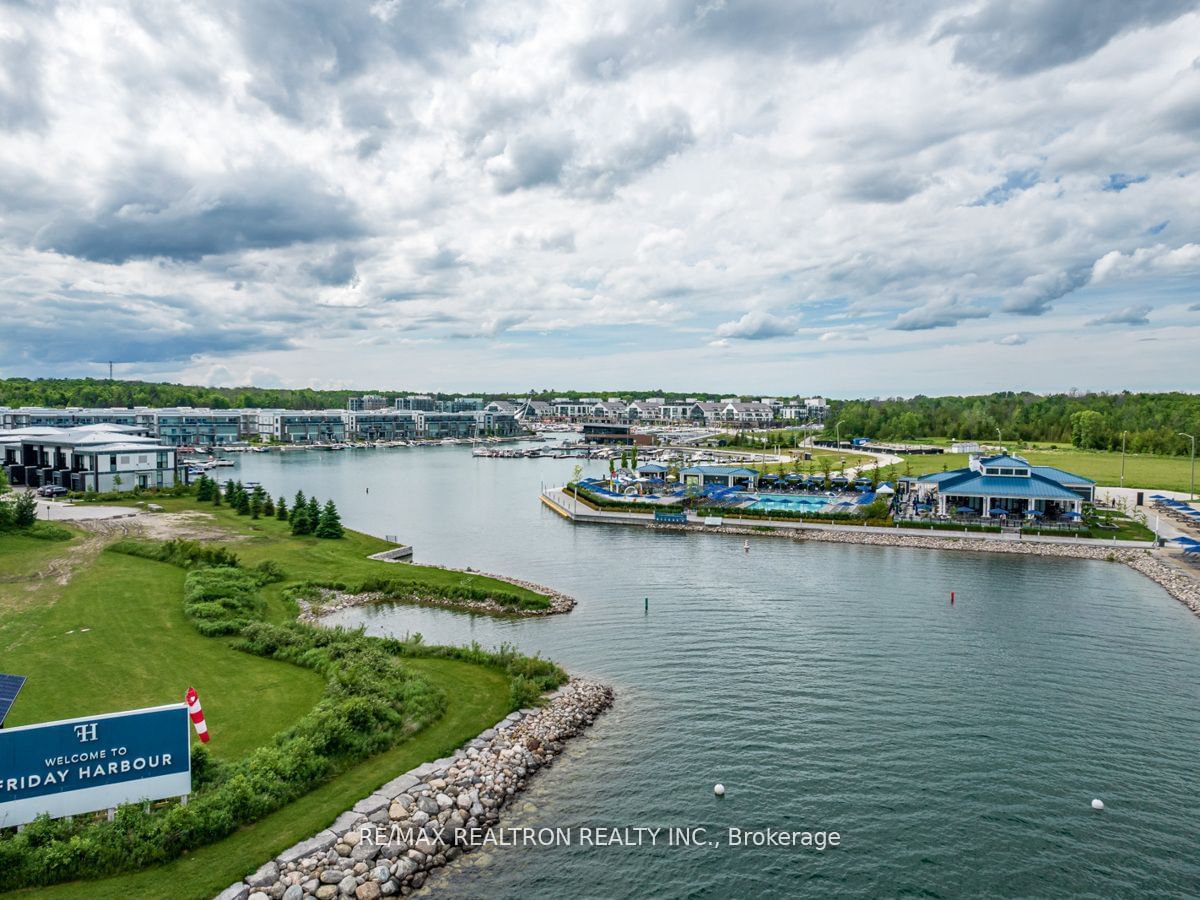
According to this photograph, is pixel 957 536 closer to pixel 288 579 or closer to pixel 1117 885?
pixel 1117 885

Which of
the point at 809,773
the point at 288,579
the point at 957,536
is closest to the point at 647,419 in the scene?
the point at 957,536

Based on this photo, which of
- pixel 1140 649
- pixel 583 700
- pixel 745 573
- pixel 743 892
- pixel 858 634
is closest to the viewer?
pixel 743 892

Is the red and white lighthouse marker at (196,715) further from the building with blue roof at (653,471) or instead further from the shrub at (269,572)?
the building with blue roof at (653,471)

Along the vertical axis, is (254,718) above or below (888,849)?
above

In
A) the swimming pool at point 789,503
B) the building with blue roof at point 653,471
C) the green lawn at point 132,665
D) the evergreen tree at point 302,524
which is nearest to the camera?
the green lawn at point 132,665

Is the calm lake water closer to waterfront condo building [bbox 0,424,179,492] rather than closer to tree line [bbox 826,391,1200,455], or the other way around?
waterfront condo building [bbox 0,424,179,492]

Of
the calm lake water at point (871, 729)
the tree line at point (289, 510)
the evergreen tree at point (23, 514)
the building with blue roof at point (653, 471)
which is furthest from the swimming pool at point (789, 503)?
the evergreen tree at point (23, 514)

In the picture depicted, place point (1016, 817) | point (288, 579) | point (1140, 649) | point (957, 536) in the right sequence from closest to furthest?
point (1016, 817)
point (1140, 649)
point (288, 579)
point (957, 536)

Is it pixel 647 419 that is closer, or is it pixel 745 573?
pixel 745 573
